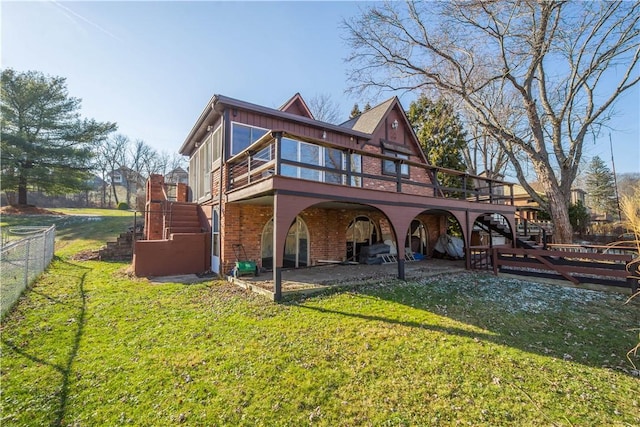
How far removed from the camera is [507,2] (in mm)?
10789

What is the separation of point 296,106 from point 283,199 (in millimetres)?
8024

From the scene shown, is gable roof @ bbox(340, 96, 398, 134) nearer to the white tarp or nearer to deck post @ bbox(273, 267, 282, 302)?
the white tarp

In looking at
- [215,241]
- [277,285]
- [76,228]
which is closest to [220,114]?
[215,241]

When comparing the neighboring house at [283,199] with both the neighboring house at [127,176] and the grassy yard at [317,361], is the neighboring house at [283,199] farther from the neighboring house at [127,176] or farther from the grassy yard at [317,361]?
the neighboring house at [127,176]

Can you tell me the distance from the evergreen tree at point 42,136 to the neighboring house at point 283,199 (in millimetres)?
15698

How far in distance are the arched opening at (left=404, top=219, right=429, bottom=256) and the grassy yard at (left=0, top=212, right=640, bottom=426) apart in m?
7.66

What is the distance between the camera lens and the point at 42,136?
67.9 feet

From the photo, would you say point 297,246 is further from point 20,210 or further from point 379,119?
point 20,210

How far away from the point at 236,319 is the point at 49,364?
2431 millimetres

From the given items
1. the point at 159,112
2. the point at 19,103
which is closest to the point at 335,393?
the point at 159,112

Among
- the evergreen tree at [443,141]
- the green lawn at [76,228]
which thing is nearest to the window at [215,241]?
the green lawn at [76,228]

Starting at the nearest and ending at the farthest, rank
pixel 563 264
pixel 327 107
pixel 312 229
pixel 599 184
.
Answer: pixel 563 264 < pixel 312 229 < pixel 327 107 < pixel 599 184

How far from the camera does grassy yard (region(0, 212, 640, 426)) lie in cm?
275

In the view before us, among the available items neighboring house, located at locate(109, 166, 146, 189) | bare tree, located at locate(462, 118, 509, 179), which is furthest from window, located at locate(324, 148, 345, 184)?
neighboring house, located at locate(109, 166, 146, 189)
